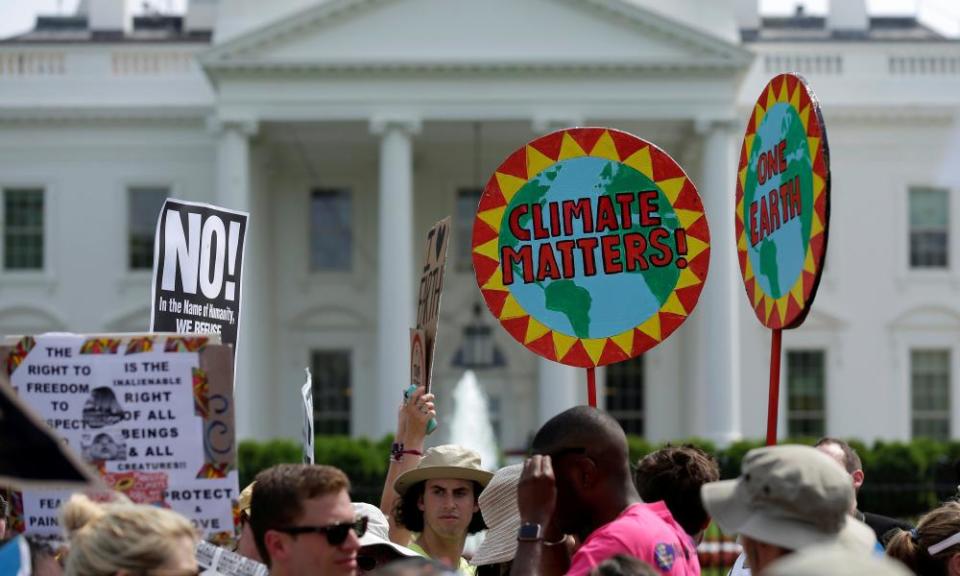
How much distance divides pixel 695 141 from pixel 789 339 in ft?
17.1

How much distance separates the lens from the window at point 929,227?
122ft

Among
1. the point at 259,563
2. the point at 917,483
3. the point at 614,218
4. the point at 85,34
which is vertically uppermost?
the point at 85,34

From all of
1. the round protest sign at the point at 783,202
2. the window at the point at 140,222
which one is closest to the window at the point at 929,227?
the window at the point at 140,222

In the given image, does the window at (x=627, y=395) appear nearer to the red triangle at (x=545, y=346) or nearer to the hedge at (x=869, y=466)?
the hedge at (x=869, y=466)

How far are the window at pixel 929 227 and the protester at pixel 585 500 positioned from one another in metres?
33.7

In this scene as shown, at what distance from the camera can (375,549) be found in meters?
5.78

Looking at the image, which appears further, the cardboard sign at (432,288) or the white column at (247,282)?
the white column at (247,282)

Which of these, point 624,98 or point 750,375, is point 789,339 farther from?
point 624,98

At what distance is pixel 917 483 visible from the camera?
28469 millimetres

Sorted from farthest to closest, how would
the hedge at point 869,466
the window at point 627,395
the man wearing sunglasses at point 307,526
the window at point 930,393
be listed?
1. the window at point 627,395
2. the window at point 930,393
3. the hedge at point 869,466
4. the man wearing sunglasses at point 307,526

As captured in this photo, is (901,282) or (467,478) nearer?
(467,478)

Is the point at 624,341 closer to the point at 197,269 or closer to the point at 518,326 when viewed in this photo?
the point at 518,326

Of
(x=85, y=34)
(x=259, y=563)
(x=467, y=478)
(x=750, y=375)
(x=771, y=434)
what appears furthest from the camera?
(x=85, y=34)

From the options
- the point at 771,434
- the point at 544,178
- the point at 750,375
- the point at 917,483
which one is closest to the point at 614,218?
the point at 544,178
